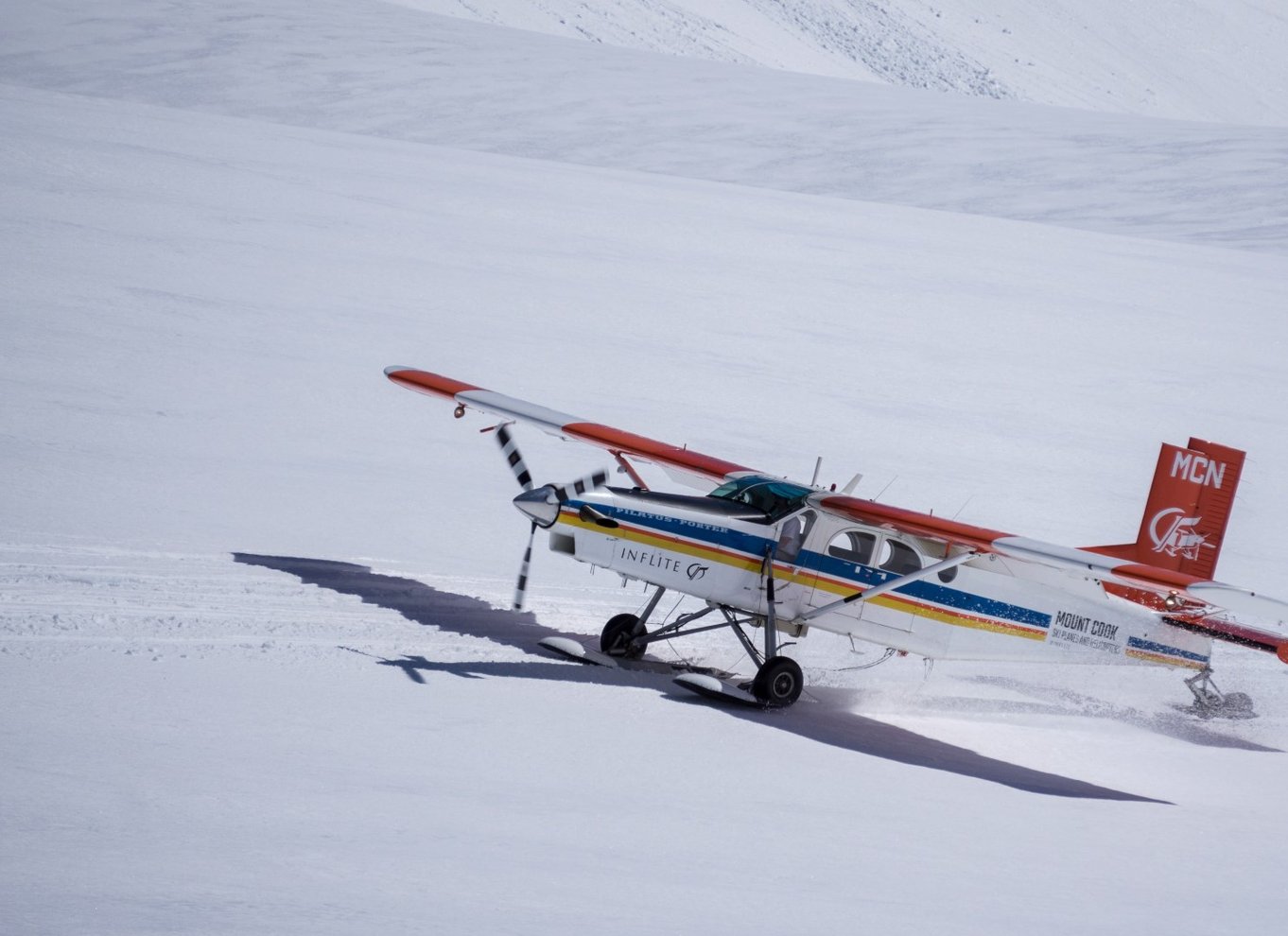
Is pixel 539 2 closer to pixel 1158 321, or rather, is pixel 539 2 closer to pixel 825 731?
pixel 1158 321

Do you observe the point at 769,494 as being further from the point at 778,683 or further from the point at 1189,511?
the point at 1189,511

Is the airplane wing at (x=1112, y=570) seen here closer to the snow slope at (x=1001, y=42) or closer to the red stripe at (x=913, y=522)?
the red stripe at (x=913, y=522)

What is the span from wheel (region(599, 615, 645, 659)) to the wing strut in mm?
1338

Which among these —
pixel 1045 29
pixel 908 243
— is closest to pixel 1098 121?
pixel 908 243

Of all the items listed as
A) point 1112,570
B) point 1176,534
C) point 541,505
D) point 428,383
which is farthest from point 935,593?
point 428,383

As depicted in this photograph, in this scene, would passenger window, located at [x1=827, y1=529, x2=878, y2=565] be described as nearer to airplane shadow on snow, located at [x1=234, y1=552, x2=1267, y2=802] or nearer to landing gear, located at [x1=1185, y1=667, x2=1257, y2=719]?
airplane shadow on snow, located at [x1=234, y1=552, x2=1267, y2=802]

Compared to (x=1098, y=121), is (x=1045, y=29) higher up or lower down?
higher up

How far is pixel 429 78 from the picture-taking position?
121ft

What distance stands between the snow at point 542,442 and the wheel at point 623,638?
602 mm

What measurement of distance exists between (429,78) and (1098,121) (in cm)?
1769

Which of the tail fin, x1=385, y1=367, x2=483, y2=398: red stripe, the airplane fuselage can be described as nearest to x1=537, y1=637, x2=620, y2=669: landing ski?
the airplane fuselage

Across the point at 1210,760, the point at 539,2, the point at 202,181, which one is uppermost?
the point at 539,2

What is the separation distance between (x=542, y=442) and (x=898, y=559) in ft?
24.6

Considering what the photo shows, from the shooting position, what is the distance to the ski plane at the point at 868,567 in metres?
10.6
